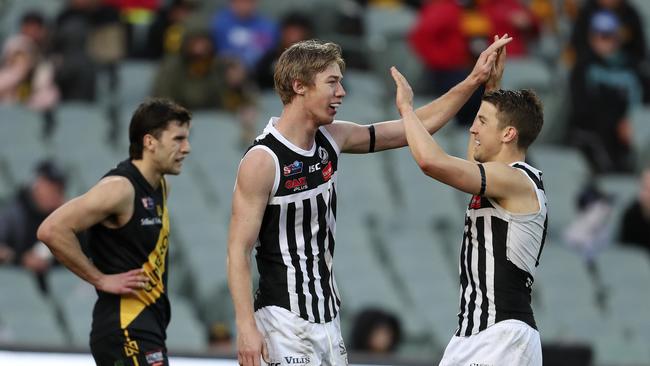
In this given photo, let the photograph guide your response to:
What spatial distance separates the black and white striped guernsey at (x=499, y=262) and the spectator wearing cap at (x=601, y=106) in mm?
7368

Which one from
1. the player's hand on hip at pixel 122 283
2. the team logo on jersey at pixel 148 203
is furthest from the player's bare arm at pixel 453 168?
the player's hand on hip at pixel 122 283

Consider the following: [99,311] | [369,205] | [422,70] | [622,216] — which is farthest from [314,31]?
[99,311]

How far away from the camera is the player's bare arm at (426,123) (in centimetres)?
674

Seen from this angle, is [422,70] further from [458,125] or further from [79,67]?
[79,67]

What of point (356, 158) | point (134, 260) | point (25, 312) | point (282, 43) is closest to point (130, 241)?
point (134, 260)

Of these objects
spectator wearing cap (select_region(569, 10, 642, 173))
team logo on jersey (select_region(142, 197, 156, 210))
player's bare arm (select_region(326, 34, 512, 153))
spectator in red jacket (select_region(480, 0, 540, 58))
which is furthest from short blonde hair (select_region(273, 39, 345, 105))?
spectator wearing cap (select_region(569, 10, 642, 173))

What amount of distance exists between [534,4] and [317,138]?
910 centimetres

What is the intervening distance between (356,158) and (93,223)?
600 cm

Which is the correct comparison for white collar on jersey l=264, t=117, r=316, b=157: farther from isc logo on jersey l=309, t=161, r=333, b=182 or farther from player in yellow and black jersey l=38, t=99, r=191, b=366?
player in yellow and black jersey l=38, t=99, r=191, b=366

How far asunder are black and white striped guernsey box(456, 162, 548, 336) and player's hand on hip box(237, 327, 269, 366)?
108 centimetres

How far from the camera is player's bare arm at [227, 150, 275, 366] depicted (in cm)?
614

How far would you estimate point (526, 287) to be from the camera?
257 inches

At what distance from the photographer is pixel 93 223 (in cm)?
700

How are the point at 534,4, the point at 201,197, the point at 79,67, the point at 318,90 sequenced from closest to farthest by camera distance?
the point at 318,90, the point at 201,197, the point at 79,67, the point at 534,4
